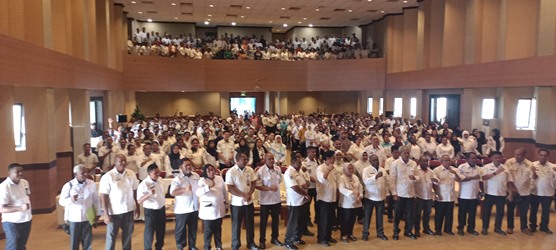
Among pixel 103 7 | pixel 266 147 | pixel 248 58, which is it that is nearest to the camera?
pixel 266 147

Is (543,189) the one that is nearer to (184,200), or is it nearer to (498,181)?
(498,181)

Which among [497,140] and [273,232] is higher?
[497,140]

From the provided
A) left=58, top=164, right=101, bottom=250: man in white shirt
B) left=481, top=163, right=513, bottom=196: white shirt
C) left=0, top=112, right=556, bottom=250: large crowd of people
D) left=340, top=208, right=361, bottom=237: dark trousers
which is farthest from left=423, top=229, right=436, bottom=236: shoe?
left=58, top=164, right=101, bottom=250: man in white shirt

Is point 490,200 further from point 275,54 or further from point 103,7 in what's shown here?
point 275,54

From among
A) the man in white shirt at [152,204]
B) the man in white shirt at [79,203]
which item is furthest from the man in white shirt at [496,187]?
the man in white shirt at [79,203]

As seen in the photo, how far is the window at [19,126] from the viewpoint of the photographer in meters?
9.85

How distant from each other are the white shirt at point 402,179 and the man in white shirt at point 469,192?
3.17 ft

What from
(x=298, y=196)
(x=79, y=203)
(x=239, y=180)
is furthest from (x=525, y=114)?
(x=79, y=203)

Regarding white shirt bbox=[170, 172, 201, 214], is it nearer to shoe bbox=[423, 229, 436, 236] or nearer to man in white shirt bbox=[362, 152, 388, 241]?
man in white shirt bbox=[362, 152, 388, 241]

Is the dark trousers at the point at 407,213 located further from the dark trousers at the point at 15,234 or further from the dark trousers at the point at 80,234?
the dark trousers at the point at 15,234

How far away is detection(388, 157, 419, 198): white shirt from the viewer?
26.1 feet

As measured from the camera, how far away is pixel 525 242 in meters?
7.76

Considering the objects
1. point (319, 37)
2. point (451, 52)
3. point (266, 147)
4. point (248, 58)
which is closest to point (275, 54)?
point (248, 58)

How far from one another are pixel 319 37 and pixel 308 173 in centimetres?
2424
